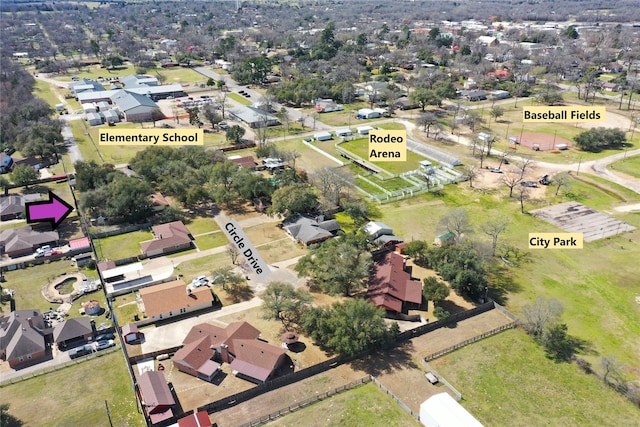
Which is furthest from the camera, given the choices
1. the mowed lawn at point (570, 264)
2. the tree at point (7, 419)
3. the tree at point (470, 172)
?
the tree at point (470, 172)

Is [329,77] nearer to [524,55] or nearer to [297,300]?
[524,55]

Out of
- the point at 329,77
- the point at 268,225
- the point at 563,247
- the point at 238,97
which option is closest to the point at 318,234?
the point at 268,225

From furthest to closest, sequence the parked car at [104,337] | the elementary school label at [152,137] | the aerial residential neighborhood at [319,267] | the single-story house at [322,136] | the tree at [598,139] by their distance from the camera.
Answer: the single-story house at [322,136]
the elementary school label at [152,137]
the tree at [598,139]
the parked car at [104,337]
the aerial residential neighborhood at [319,267]

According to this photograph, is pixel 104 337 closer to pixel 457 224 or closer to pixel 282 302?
pixel 282 302

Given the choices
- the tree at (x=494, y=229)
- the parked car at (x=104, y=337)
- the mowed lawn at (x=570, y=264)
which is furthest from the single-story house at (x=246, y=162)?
the parked car at (x=104, y=337)

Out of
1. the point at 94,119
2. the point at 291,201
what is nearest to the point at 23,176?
the point at 94,119

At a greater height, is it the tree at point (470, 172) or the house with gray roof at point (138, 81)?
the house with gray roof at point (138, 81)

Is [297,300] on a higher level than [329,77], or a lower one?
lower

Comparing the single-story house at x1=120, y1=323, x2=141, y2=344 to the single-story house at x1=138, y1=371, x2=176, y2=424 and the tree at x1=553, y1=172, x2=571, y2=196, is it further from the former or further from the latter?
the tree at x1=553, y1=172, x2=571, y2=196

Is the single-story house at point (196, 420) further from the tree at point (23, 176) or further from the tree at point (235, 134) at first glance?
the tree at point (235, 134)
